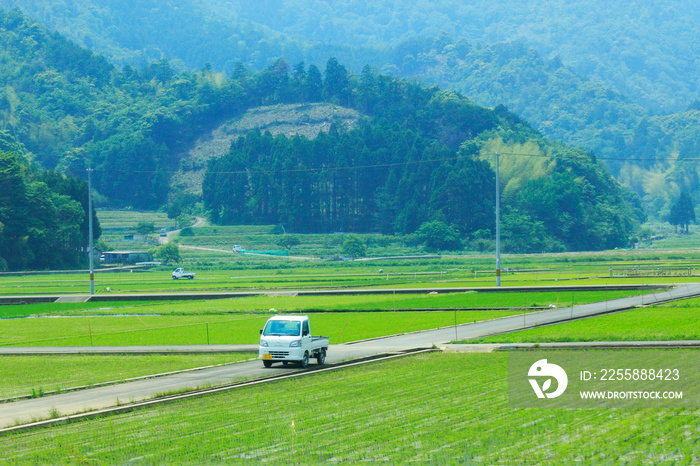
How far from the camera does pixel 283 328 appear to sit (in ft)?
98.6

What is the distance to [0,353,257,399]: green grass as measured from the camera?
2738cm

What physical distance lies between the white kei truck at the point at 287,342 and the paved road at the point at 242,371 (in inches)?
18.9

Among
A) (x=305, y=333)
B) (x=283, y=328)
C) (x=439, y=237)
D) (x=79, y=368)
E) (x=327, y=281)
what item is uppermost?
(x=439, y=237)

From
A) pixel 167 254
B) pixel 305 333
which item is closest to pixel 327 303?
pixel 305 333

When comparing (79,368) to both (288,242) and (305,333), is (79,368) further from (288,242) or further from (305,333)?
(288,242)

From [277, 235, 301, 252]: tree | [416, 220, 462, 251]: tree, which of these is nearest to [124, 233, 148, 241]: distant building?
[277, 235, 301, 252]: tree

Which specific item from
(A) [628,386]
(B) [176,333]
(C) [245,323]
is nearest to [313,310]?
(C) [245,323]

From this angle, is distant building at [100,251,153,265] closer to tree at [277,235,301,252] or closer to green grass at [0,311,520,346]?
tree at [277,235,301,252]

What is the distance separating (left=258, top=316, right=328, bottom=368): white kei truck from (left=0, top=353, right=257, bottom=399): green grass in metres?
3.09

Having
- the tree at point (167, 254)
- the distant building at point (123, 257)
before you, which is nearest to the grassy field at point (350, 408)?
the tree at point (167, 254)

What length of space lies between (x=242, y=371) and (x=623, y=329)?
665 inches

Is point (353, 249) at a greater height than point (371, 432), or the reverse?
point (371, 432)

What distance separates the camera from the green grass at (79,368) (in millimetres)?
27375

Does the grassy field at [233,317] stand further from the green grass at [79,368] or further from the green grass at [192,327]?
the green grass at [79,368]
